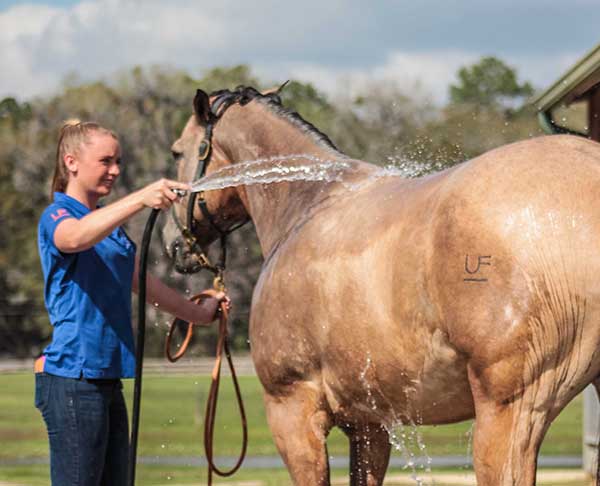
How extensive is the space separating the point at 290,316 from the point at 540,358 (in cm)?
136

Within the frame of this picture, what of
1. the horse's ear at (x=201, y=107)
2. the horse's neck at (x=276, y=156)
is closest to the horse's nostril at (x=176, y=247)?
the horse's neck at (x=276, y=156)

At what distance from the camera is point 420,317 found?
12.5ft

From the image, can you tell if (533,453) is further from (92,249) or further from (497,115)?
(497,115)

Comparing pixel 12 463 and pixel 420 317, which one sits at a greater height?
pixel 420 317

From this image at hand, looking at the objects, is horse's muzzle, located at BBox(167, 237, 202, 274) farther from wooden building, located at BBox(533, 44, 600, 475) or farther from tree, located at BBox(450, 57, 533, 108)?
tree, located at BBox(450, 57, 533, 108)

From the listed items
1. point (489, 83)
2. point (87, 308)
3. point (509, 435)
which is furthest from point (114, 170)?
point (489, 83)

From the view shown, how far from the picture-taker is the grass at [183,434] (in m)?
10.8

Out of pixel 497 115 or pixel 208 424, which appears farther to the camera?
pixel 497 115

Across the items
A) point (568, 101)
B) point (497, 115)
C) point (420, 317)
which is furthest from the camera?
point (497, 115)

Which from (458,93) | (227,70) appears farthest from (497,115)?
(458,93)

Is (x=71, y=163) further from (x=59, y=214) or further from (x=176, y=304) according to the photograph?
(x=176, y=304)

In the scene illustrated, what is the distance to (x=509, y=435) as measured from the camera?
3.56 metres

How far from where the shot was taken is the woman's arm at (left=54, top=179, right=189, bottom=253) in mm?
3969

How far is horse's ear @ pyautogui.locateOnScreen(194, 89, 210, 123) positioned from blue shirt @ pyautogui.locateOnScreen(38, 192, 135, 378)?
145 centimetres
